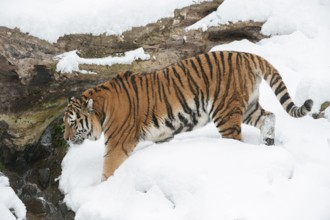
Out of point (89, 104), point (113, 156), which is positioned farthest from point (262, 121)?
point (89, 104)

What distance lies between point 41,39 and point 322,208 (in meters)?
4.51

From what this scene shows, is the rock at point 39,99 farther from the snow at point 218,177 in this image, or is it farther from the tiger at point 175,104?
the tiger at point 175,104

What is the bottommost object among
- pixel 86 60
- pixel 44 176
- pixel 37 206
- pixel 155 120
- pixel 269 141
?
pixel 37 206

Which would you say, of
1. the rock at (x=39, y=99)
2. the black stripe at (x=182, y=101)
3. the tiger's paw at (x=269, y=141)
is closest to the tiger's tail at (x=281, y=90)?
the tiger's paw at (x=269, y=141)

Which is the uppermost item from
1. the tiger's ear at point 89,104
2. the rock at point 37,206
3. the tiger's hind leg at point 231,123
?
the tiger's ear at point 89,104

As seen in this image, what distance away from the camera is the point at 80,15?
8.12 meters

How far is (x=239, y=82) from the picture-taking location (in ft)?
20.7

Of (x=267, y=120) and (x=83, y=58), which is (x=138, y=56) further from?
(x=267, y=120)

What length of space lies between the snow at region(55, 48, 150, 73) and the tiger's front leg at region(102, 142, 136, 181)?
1794 mm

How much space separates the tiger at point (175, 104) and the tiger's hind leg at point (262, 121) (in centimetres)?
1

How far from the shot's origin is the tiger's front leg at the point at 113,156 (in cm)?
636

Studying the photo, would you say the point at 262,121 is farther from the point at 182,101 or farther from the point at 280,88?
the point at 182,101

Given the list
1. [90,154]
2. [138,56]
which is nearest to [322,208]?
[90,154]

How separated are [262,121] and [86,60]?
280 cm
